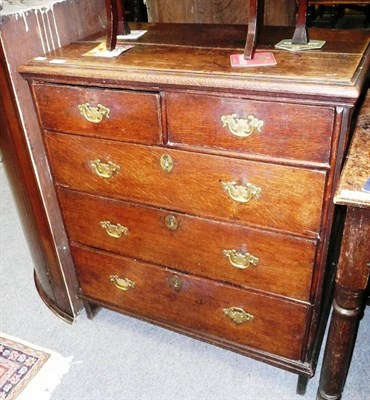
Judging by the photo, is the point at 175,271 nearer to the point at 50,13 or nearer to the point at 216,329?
the point at 216,329

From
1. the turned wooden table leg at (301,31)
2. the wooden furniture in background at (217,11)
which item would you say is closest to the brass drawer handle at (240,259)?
the turned wooden table leg at (301,31)

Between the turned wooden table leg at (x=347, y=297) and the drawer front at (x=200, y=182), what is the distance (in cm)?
11

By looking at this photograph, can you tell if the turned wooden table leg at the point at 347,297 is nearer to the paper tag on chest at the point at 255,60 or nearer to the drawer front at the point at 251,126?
the drawer front at the point at 251,126

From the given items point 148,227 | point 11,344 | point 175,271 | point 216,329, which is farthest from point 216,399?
point 11,344

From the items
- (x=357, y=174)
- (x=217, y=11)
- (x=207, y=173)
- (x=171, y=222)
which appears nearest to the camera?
(x=357, y=174)

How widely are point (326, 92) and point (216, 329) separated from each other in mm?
853

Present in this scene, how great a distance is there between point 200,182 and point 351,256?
0.41 meters

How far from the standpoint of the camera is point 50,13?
1299 millimetres

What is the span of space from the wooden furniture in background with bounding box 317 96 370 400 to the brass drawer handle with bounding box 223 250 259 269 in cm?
23

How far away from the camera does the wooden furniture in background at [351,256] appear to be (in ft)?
2.87

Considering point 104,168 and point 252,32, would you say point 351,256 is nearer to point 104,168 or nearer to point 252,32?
point 252,32

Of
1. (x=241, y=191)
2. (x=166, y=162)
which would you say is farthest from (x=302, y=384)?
(x=166, y=162)

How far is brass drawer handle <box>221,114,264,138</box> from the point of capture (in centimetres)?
99

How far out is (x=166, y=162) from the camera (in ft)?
3.79
